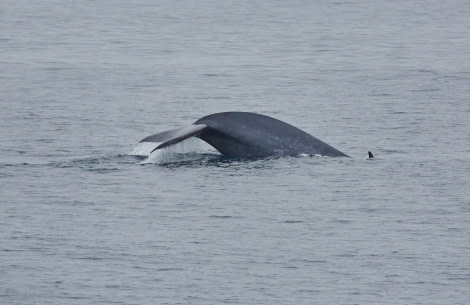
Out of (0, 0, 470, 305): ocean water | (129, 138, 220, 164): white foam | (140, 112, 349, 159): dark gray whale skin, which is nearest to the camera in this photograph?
(0, 0, 470, 305): ocean water

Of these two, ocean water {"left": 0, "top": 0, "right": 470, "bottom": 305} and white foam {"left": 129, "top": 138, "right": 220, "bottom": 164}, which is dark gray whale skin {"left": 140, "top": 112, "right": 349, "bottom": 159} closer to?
ocean water {"left": 0, "top": 0, "right": 470, "bottom": 305}

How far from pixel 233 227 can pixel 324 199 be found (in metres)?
1.66

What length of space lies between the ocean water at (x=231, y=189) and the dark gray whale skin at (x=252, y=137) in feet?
0.55

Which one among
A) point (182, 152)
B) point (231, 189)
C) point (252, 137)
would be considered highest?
point (252, 137)

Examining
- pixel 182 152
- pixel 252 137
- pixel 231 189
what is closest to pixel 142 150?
pixel 182 152

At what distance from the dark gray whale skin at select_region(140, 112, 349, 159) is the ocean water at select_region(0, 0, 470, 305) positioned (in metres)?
0.17

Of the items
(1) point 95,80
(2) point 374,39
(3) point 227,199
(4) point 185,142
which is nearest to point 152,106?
(1) point 95,80

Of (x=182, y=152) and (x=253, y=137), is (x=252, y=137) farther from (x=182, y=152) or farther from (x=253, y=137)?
(x=182, y=152)

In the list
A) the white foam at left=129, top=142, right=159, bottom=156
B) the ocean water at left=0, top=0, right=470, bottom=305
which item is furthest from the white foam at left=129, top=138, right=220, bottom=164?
the white foam at left=129, top=142, right=159, bottom=156

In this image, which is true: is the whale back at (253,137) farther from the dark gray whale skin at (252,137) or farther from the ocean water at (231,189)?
the ocean water at (231,189)

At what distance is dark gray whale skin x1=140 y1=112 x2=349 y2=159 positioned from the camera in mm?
15727

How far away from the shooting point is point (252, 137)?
52.4 ft

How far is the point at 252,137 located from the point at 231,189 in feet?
3.79

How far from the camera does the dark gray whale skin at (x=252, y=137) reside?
619 inches
